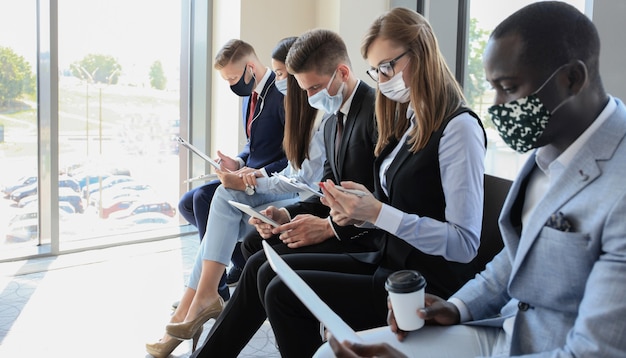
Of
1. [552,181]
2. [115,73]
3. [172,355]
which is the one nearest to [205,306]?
[172,355]

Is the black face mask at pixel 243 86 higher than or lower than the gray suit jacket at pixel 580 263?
higher

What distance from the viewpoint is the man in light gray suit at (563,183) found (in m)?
1.05

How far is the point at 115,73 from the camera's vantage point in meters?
4.30

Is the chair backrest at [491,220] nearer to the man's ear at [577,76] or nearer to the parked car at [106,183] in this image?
the man's ear at [577,76]

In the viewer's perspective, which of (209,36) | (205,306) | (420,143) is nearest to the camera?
(420,143)

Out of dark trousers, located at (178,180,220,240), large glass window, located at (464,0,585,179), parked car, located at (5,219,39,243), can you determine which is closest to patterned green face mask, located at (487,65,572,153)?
large glass window, located at (464,0,585,179)

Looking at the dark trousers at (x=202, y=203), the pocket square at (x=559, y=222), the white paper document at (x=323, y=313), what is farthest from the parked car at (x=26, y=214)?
the pocket square at (x=559, y=222)

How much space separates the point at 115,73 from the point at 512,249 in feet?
11.6

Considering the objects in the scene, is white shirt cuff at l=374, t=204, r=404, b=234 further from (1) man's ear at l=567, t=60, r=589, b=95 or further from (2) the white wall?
(2) the white wall

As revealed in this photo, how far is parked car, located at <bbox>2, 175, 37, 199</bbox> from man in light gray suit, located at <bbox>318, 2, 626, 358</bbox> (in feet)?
11.2

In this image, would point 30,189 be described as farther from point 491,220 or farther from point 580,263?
point 580,263

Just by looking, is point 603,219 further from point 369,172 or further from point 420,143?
point 369,172

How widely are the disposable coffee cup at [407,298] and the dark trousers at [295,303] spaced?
381 mm

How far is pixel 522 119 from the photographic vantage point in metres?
1.20
